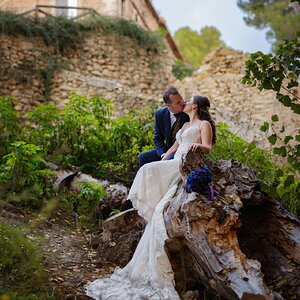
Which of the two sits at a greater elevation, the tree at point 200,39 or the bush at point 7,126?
the tree at point 200,39

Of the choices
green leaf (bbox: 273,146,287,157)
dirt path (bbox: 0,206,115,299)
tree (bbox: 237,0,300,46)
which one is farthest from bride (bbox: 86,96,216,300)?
tree (bbox: 237,0,300,46)

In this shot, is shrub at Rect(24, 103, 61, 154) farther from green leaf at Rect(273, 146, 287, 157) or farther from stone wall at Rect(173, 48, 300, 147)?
green leaf at Rect(273, 146, 287, 157)

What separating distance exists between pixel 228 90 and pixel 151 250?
31.1 feet

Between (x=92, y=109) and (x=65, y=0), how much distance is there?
8301 mm

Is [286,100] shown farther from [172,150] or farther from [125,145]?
[125,145]

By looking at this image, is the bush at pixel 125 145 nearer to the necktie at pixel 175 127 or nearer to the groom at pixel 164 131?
the groom at pixel 164 131

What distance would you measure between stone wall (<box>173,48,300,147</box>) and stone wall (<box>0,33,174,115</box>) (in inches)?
39.0

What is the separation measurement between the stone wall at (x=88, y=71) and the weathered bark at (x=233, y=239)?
6.73 m

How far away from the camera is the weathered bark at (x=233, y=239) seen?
3.74 meters

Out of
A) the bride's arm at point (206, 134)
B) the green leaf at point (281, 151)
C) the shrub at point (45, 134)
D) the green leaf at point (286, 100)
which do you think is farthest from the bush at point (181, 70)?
the green leaf at point (281, 151)

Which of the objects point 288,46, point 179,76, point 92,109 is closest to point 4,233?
point 288,46

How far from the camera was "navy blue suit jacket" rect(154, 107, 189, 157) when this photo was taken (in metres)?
5.86

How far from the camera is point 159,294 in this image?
4.18 m

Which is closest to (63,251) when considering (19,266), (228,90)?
(19,266)
